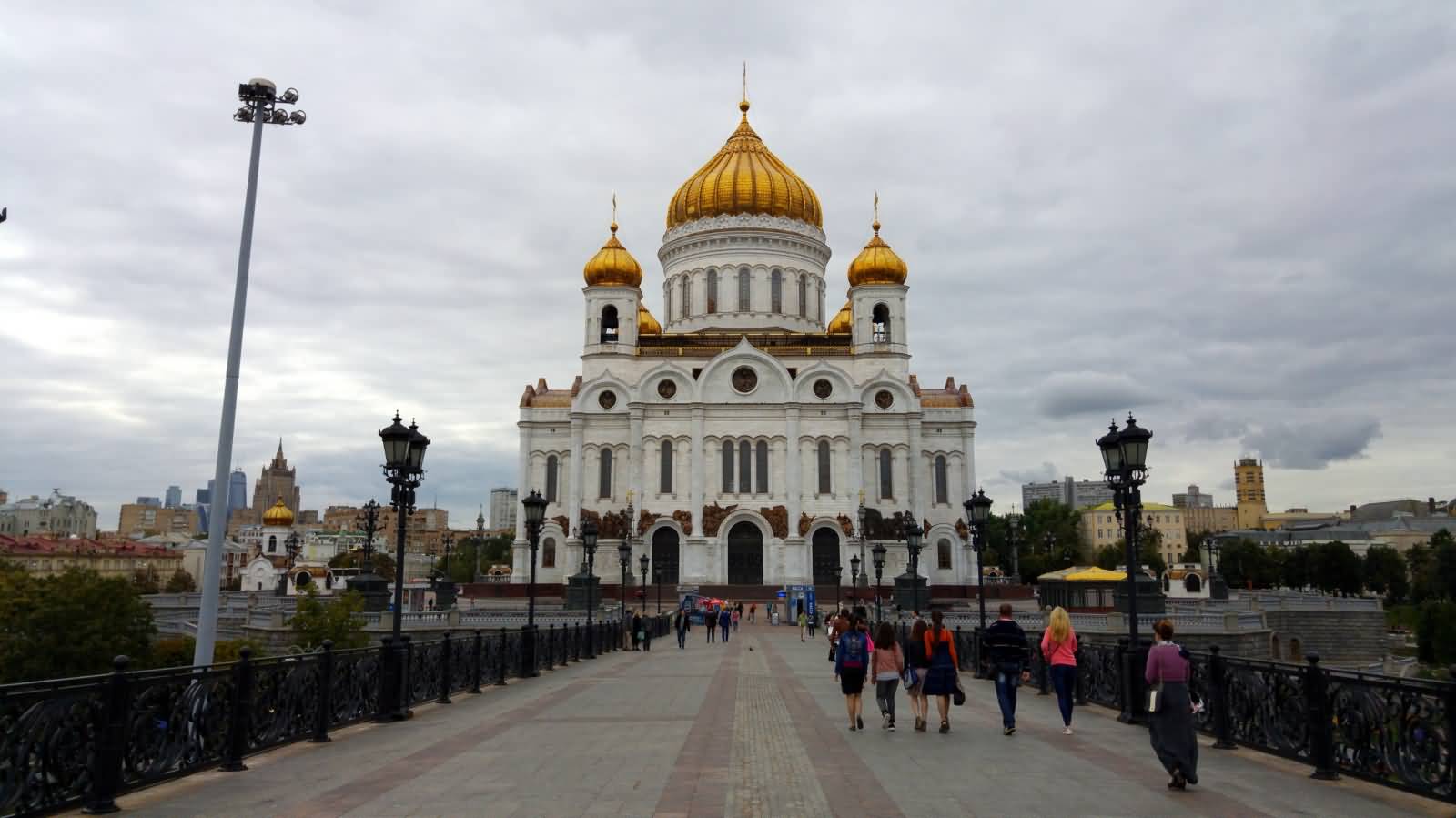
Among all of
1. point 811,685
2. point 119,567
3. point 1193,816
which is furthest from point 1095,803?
point 119,567

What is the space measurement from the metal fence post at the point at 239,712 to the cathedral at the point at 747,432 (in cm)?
4241

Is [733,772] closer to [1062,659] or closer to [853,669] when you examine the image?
[853,669]

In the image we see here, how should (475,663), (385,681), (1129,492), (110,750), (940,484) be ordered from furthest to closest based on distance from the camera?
(940,484), (475,663), (1129,492), (385,681), (110,750)

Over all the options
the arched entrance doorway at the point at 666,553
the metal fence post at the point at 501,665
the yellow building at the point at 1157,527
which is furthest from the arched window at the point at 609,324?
the yellow building at the point at 1157,527

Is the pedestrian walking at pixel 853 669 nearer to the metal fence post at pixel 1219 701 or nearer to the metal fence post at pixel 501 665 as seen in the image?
the metal fence post at pixel 1219 701

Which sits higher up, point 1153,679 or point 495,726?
point 1153,679

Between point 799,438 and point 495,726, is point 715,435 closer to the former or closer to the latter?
point 799,438

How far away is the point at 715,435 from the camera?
2186 inches

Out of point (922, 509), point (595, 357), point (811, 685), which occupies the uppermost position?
point (595, 357)

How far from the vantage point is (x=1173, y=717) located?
8.38 meters

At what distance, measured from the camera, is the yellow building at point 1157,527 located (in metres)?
132

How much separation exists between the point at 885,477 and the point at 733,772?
4779 cm

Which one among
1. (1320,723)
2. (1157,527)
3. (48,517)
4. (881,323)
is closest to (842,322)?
(881,323)

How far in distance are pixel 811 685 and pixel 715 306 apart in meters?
44.8
